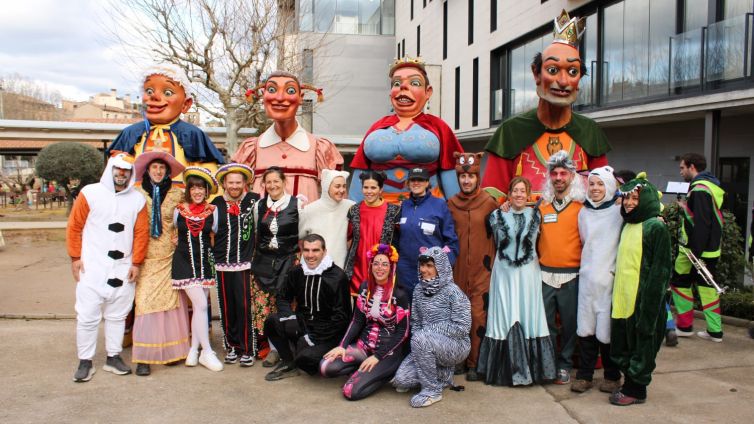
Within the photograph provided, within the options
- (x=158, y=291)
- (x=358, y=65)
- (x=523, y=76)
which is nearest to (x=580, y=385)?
(x=158, y=291)

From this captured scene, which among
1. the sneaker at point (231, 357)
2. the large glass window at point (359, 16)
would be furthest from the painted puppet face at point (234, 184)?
the large glass window at point (359, 16)

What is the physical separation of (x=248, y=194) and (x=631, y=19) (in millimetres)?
8749

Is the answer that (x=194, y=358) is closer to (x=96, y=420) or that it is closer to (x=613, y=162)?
(x=96, y=420)

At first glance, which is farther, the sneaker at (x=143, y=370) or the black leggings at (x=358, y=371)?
the sneaker at (x=143, y=370)

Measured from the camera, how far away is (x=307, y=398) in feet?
13.4

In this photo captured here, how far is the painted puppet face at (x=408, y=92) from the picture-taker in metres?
5.35

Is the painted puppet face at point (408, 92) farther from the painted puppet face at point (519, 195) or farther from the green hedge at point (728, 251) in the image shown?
the green hedge at point (728, 251)

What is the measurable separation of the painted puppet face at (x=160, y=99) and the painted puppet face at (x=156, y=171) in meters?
0.97

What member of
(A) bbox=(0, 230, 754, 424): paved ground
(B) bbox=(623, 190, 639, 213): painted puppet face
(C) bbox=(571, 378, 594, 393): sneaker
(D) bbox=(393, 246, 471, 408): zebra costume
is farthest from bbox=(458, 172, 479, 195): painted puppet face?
(C) bbox=(571, 378, 594, 393): sneaker

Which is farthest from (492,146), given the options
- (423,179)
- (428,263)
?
(428,263)

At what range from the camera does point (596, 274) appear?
13.2 feet

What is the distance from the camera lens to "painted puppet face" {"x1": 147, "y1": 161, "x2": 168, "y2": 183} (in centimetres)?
479

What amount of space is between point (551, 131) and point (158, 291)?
349 cm

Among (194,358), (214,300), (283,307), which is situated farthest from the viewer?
(214,300)
